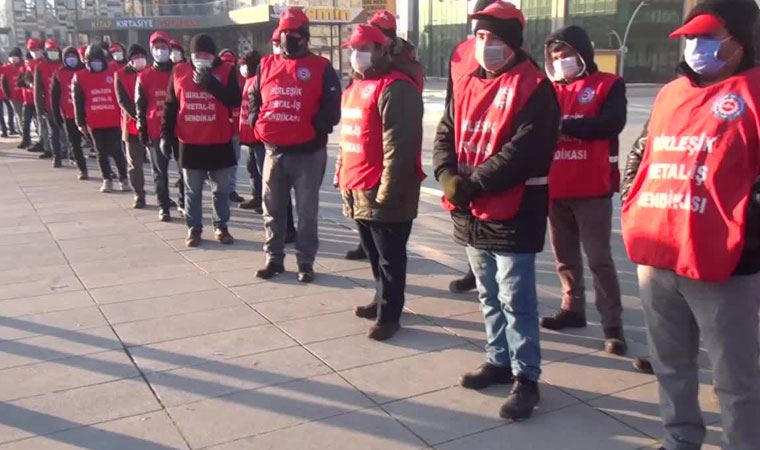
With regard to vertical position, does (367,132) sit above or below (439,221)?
above

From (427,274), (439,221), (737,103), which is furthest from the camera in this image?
(439,221)

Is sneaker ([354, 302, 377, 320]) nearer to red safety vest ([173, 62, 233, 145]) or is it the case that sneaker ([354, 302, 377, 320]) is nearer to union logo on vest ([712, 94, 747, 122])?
red safety vest ([173, 62, 233, 145])

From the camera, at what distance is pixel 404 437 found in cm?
349

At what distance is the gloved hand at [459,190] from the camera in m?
3.60

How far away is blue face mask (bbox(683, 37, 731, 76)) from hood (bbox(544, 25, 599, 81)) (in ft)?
5.10

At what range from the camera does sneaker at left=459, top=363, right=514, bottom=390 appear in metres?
3.96

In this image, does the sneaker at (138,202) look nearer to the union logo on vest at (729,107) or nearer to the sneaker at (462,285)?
the sneaker at (462,285)

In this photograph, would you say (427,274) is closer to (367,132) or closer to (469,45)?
(367,132)

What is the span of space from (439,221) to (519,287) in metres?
4.77

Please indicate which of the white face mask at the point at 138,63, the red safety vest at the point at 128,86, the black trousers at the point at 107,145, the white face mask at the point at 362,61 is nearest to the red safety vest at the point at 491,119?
the white face mask at the point at 362,61

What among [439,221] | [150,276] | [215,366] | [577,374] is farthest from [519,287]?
[439,221]

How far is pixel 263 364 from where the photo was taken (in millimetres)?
Answer: 4371

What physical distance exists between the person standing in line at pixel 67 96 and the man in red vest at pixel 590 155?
29.2 feet

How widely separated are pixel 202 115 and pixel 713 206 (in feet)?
17.3
